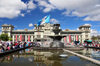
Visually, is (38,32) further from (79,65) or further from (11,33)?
(79,65)

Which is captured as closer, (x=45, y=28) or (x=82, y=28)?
(x=45, y=28)

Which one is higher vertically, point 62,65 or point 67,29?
point 67,29

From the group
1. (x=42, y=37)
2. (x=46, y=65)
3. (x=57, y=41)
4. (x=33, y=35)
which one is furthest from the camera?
(x=33, y=35)

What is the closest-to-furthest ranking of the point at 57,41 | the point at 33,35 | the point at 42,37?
1. the point at 57,41
2. the point at 42,37
3. the point at 33,35

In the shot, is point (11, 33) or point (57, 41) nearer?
point (57, 41)

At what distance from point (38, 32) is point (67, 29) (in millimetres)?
35946

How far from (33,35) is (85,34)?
210 feet

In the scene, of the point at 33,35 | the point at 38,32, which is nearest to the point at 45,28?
the point at 38,32

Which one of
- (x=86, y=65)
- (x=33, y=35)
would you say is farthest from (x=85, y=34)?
(x=86, y=65)

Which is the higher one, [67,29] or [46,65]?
[67,29]

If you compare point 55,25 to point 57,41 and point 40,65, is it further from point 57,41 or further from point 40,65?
point 40,65

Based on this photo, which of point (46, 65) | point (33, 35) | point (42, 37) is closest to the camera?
point (46, 65)

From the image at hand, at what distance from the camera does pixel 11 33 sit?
142375 mm

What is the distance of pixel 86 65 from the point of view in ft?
26.3
